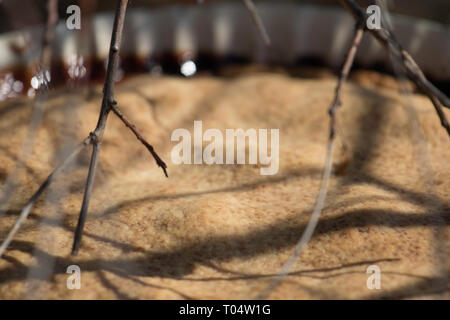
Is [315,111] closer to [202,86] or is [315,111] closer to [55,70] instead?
[202,86]

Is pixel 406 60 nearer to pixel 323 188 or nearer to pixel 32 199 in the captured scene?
pixel 323 188

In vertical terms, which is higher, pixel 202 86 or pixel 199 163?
pixel 202 86

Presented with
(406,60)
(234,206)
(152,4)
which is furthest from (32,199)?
(152,4)

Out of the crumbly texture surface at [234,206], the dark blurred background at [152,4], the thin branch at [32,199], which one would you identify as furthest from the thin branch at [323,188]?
the dark blurred background at [152,4]

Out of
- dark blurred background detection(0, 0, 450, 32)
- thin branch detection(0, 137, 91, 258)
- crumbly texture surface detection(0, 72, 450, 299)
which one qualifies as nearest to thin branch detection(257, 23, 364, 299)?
crumbly texture surface detection(0, 72, 450, 299)
